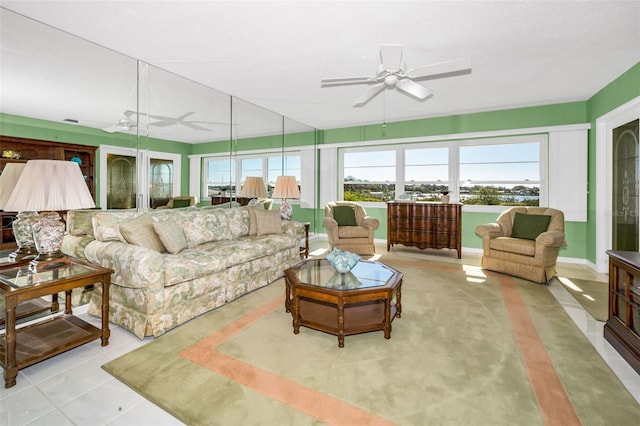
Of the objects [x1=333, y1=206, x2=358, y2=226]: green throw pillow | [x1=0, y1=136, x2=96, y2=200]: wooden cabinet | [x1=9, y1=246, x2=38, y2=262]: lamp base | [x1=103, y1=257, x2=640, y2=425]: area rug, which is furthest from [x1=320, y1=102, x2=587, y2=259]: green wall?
[x1=9, y1=246, x2=38, y2=262]: lamp base

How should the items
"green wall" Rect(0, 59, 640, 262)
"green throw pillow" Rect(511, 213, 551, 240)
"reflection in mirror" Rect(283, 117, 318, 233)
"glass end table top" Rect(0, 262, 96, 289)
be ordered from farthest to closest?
"reflection in mirror" Rect(283, 117, 318, 233)
"green throw pillow" Rect(511, 213, 551, 240)
"green wall" Rect(0, 59, 640, 262)
"glass end table top" Rect(0, 262, 96, 289)

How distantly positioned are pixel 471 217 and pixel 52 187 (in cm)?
601

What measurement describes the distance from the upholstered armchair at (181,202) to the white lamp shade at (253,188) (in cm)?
89

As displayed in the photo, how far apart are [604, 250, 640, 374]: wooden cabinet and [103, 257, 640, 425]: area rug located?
0.19 metres

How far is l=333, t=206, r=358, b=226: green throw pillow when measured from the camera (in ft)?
18.3

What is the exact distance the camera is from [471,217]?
5.75m

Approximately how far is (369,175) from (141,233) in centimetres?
492

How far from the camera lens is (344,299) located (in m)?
2.25

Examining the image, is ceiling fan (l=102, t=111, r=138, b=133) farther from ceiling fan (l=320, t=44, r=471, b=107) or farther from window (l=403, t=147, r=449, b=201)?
window (l=403, t=147, r=449, b=201)

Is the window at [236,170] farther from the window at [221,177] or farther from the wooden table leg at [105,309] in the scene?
the wooden table leg at [105,309]

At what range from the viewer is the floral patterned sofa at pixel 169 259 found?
237 cm

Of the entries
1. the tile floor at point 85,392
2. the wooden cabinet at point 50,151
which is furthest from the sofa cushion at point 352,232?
the wooden cabinet at point 50,151

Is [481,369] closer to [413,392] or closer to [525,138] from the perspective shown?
[413,392]

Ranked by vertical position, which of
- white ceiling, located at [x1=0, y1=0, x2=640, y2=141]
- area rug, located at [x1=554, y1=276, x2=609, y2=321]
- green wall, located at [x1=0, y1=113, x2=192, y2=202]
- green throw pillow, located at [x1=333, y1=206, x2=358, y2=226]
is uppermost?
white ceiling, located at [x1=0, y1=0, x2=640, y2=141]
